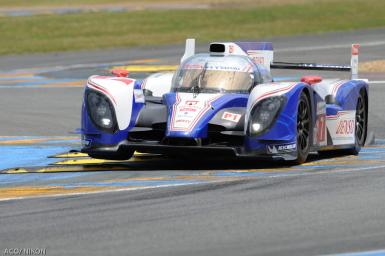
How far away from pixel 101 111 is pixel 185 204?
10.5 ft

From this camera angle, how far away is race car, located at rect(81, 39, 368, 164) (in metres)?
11.0

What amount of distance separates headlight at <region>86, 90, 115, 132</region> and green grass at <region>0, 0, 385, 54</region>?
20.7m

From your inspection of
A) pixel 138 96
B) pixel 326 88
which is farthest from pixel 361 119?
pixel 138 96

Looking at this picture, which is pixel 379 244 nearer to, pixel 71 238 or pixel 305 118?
pixel 71 238

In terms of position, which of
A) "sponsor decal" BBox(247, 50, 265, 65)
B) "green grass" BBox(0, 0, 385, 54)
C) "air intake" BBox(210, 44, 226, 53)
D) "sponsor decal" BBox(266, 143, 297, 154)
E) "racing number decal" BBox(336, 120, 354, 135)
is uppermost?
"air intake" BBox(210, 44, 226, 53)

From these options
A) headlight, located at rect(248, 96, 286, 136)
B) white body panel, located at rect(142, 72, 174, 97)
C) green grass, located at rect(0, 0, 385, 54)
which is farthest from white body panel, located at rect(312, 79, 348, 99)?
green grass, located at rect(0, 0, 385, 54)

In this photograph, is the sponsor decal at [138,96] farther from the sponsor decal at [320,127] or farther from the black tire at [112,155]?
the sponsor decal at [320,127]

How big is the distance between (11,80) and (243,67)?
43.2 ft

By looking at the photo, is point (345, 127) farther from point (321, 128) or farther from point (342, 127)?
point (321, 128)

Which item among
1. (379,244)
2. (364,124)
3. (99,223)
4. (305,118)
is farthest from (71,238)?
(364,124)

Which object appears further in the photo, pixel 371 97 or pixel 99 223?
pixel 371 97

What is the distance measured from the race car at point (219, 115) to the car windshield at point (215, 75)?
11mm

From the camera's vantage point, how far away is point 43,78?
24688 millimetres

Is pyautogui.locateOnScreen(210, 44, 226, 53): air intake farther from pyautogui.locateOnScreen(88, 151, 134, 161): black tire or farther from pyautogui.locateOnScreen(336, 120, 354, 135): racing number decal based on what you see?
pyautogui.locateOnScreen(88, 151, 134, 161): black tire
